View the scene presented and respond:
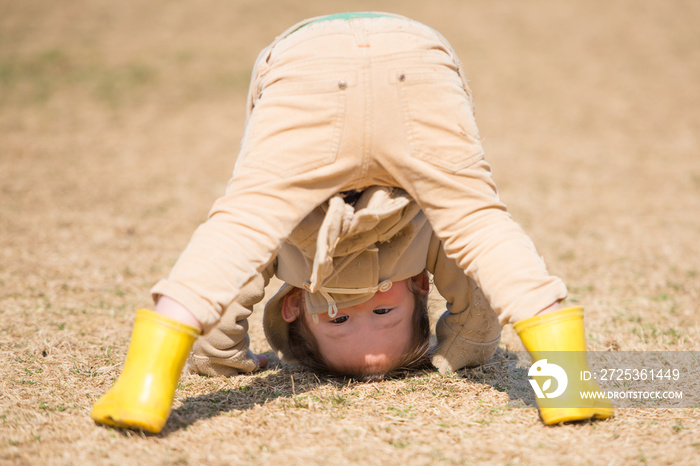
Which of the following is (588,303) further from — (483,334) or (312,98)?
(312,98)

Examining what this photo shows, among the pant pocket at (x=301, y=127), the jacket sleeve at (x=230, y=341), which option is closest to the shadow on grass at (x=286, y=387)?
the jacket sleeve at (x=230, y=341)

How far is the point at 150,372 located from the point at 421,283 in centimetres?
138

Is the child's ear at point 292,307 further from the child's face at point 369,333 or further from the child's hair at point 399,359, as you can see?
the child's face at point 369,333

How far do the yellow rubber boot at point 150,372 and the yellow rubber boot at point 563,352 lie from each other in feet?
3.51

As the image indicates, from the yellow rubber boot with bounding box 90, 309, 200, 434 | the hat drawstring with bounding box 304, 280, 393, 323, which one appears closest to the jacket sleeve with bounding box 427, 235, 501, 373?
the hat drawstring with bounding box 304, 280, 393, 323

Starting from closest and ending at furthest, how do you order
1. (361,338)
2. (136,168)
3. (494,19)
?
(361,338), (136,168), (494,19)

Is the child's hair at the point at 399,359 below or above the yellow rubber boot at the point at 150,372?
below

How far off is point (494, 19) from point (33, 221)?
12537 millimetres

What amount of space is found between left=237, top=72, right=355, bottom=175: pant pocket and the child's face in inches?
31.2

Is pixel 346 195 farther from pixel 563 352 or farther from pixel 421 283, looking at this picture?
pixel 563 352

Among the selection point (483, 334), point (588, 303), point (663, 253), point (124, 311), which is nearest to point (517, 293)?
point (483, 334)

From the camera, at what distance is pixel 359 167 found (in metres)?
2.33

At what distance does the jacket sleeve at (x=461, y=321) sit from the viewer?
9.52 feet

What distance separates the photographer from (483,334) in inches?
116
